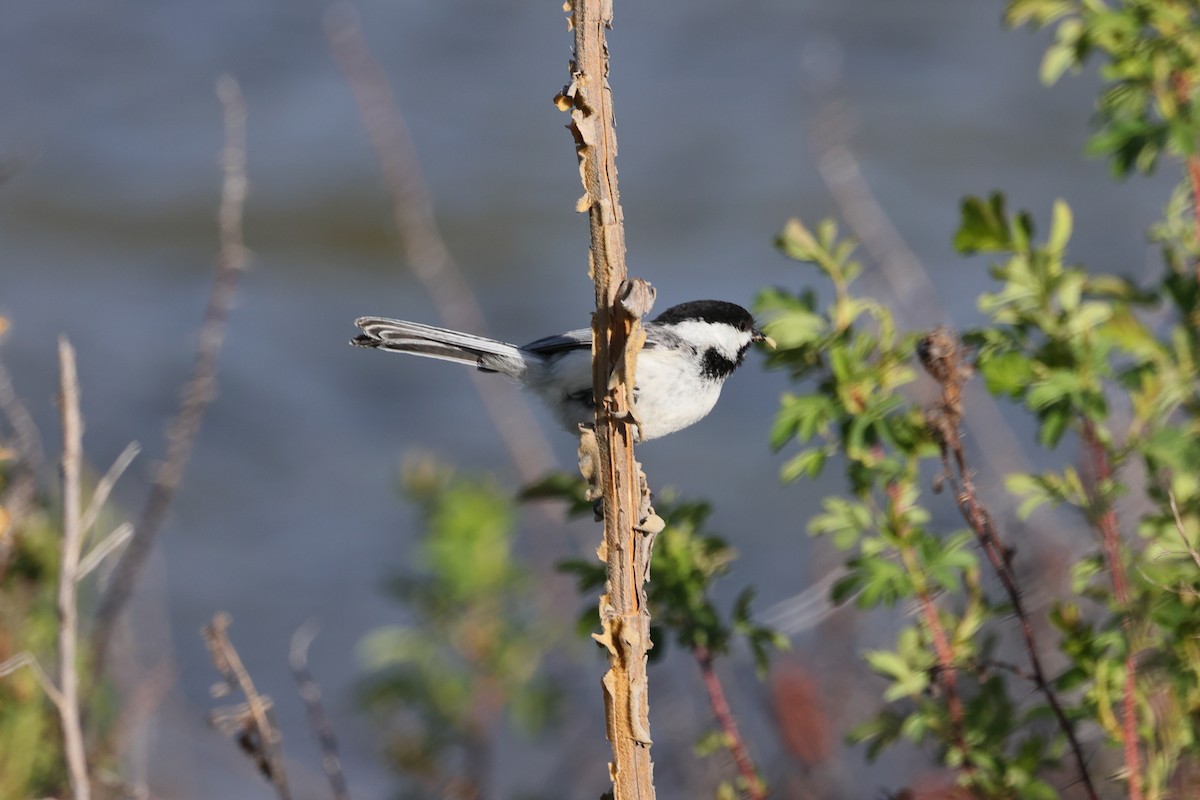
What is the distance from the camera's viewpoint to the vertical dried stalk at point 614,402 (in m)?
1.91

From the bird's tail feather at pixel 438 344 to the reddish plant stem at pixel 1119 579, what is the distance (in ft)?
4.91

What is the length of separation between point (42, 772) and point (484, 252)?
5975mm

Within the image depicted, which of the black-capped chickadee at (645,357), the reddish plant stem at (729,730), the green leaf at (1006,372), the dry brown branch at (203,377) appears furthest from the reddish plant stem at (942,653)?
the dry brown branch at (203,377)

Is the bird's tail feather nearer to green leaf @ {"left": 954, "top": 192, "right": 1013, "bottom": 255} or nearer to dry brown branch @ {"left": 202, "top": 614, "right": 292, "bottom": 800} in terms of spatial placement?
dry brown branch @ {"left": 202, "top": 614, "right": 292, "bottom": 800}

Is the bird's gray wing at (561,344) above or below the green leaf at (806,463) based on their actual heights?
above

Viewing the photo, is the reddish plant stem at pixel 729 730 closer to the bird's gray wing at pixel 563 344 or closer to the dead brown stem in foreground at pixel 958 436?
the dead brown stem in foreground at pixel 958 436

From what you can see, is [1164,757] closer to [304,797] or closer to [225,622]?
[225,622]

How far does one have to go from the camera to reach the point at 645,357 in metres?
3.43

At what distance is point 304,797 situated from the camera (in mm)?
5004

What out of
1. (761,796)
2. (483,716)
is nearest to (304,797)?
(483,716)

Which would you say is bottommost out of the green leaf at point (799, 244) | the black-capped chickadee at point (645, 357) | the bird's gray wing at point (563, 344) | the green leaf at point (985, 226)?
the green leaf at point (985, 226)

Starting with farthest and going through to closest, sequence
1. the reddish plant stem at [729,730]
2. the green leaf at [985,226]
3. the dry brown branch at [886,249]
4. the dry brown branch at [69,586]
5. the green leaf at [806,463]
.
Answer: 1. the dry brown branch at [886,249]
2. the reddish plant stem at [729,730]
3. the green leaf at [806,463]
4. the green leaf at [985,226]
5. the dry brown branch at [69,586]

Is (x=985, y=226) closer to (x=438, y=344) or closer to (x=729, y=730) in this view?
(x=729, y=730)

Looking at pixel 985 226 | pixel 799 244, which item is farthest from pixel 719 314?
pixel 985 226
